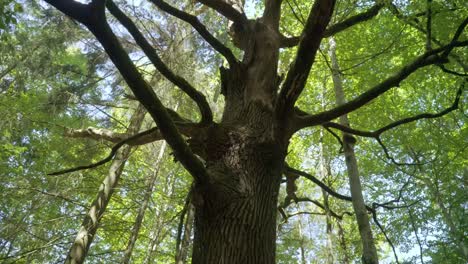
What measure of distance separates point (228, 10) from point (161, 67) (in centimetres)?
166

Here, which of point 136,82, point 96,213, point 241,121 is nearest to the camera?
point 136,82

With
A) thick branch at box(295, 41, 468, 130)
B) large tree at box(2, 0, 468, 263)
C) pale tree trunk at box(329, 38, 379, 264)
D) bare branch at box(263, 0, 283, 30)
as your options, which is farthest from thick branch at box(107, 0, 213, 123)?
pale tree trunk at box(329, 38, 379, 264)

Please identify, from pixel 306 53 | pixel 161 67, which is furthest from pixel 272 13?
pixel 161 67

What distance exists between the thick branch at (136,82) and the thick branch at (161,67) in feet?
1.18

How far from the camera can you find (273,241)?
2113 millimetres

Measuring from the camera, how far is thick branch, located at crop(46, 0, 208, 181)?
4.57 ft

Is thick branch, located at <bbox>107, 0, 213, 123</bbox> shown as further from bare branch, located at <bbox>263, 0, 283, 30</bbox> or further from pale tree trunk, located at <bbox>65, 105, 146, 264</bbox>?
pale tree trunk, located at <bbox>65, 105, 146, 264</bbox>

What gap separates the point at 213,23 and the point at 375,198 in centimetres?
807

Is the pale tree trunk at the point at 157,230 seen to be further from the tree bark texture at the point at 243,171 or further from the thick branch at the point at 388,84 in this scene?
the thick branch at the point at 388,84

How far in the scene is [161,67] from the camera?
2.09m

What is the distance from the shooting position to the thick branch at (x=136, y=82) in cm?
139

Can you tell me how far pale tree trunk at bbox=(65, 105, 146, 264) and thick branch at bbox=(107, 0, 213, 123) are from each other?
12.5 ft

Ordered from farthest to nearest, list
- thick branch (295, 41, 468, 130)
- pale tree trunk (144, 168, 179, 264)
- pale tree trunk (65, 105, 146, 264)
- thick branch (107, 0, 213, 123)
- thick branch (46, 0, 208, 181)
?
pale tree trunk (144, 168, 179, 264) < pale tree trunk (65, 105, 146, 264) < thick branch (295, 41, 468, 130) < thick branch (107, 0, 213, 123) < thick branch (46, 0, 208, 181)

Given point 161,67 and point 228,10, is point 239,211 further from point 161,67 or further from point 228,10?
point 228,10
